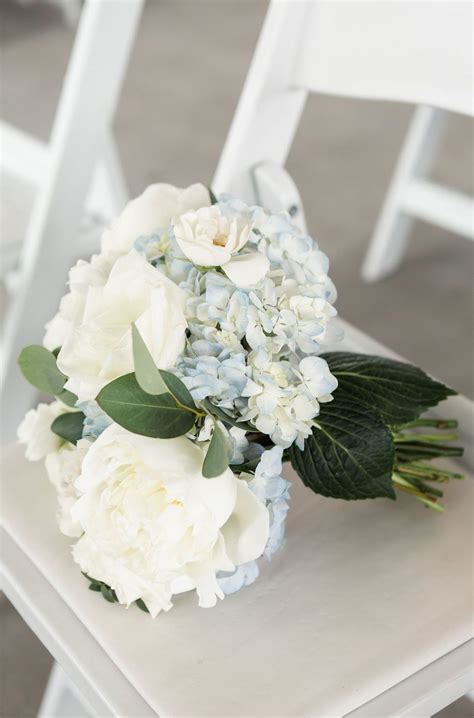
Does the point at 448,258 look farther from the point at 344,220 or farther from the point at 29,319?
the point at 29,319

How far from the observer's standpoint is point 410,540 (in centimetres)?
73

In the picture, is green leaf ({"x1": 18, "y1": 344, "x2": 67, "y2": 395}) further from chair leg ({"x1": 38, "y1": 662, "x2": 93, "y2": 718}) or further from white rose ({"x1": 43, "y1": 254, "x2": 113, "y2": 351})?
chair leg ({"x1": 38, "y1": 662, "x2": 93, "y2": 718})

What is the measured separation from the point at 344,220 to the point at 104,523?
5.94 ft

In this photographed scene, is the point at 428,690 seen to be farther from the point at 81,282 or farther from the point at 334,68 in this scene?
the point at 334,68

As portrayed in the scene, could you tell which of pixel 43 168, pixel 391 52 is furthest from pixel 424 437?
pixel 43 168

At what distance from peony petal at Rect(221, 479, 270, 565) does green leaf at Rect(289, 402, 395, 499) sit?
73 mm

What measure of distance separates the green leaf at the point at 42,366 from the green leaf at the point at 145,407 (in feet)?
0.42

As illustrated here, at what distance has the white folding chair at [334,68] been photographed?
0.82m

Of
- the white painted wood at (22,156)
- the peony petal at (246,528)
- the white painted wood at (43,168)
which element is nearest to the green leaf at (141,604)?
the peony petal at (246,528)

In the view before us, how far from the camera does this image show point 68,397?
0.69 m

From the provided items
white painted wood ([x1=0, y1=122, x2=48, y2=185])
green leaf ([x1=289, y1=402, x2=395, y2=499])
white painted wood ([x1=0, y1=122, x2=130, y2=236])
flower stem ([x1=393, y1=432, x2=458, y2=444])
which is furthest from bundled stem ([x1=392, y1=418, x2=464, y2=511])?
white painted wood ([x1=0, y1=122, x2=48, y2=185])

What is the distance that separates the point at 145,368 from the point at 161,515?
0.10m

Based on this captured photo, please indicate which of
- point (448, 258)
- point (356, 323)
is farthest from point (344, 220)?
point (356, 323)

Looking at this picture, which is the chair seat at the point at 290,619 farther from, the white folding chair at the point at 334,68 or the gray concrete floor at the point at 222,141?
the gray concrete floor at the point at 222,141
